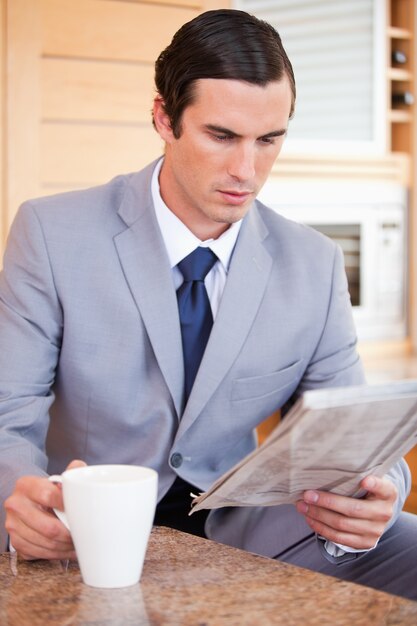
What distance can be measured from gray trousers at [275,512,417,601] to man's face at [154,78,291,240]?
19.8 inches

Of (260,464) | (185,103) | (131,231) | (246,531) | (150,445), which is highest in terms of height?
(185,103)

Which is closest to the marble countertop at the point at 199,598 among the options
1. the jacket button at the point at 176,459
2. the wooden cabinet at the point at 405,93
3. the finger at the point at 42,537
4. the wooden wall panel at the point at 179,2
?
the finger at the point at 42,537

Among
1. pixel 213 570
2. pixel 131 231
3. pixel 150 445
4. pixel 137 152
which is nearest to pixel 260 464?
pixel 213 570

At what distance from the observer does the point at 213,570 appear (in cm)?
99

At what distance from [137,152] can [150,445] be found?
169 centimetres

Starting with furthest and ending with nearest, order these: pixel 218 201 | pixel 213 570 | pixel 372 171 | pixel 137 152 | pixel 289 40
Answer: pixel 372 171, pixel 289 40, pixel 137 152, pixel 218 201, pixel 213 570

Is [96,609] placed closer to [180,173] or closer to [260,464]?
[260,464]

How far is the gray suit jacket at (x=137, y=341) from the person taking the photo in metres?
1.46

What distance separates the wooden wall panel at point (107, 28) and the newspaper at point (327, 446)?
2.06 meters

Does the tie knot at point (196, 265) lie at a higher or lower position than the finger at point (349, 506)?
higher

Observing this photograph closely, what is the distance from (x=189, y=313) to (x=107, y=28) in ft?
5.47

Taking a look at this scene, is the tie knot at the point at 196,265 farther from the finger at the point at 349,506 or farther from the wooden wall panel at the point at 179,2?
the wooden wall panel at the point at 179,2

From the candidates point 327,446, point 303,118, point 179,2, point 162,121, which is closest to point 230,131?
point 162,121

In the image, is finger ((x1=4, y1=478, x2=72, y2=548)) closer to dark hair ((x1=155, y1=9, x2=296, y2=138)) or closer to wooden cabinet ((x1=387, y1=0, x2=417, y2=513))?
dark hair ((x1=155, y1=9, x2=296, y2=138))
